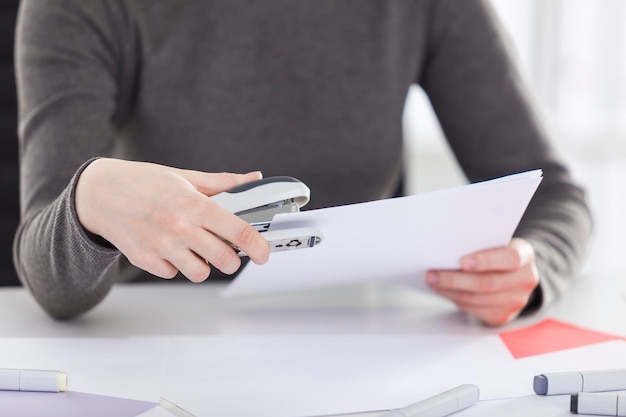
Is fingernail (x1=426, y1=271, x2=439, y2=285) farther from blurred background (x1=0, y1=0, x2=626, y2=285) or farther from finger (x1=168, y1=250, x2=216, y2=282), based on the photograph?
blurred background (x1=0, y1=0, x2=626, y2=285)

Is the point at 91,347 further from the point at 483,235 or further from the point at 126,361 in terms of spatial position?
the point at 483,235

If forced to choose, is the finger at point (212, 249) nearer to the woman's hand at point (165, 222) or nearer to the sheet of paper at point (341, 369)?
the woman's hand at point (165, 222)

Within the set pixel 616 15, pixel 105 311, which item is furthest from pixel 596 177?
pixel 105 311

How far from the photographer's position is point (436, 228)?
0.70m

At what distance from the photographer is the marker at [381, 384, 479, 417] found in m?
0.53

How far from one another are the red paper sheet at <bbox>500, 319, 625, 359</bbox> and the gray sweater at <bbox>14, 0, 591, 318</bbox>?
128 mm

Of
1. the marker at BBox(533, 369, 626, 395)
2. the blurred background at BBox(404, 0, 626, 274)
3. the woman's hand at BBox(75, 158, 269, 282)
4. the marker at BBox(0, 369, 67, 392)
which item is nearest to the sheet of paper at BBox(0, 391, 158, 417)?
the marker at BBox(0, 369, 67, 392)

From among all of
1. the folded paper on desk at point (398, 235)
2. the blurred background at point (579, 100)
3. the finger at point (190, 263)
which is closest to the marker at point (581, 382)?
the folded paper on desk at point (398, 235)

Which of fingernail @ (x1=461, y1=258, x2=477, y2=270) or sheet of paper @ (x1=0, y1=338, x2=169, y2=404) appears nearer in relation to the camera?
sheet of paper @ (x1=0, y1=338, x2=169, y2=404)

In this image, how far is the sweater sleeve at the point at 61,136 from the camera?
71 cm

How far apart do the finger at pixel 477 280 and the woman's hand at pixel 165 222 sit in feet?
0.90

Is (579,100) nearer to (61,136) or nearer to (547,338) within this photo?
(547,338)

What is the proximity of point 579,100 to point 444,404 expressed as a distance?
1.82 m

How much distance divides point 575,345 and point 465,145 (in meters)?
0.43
